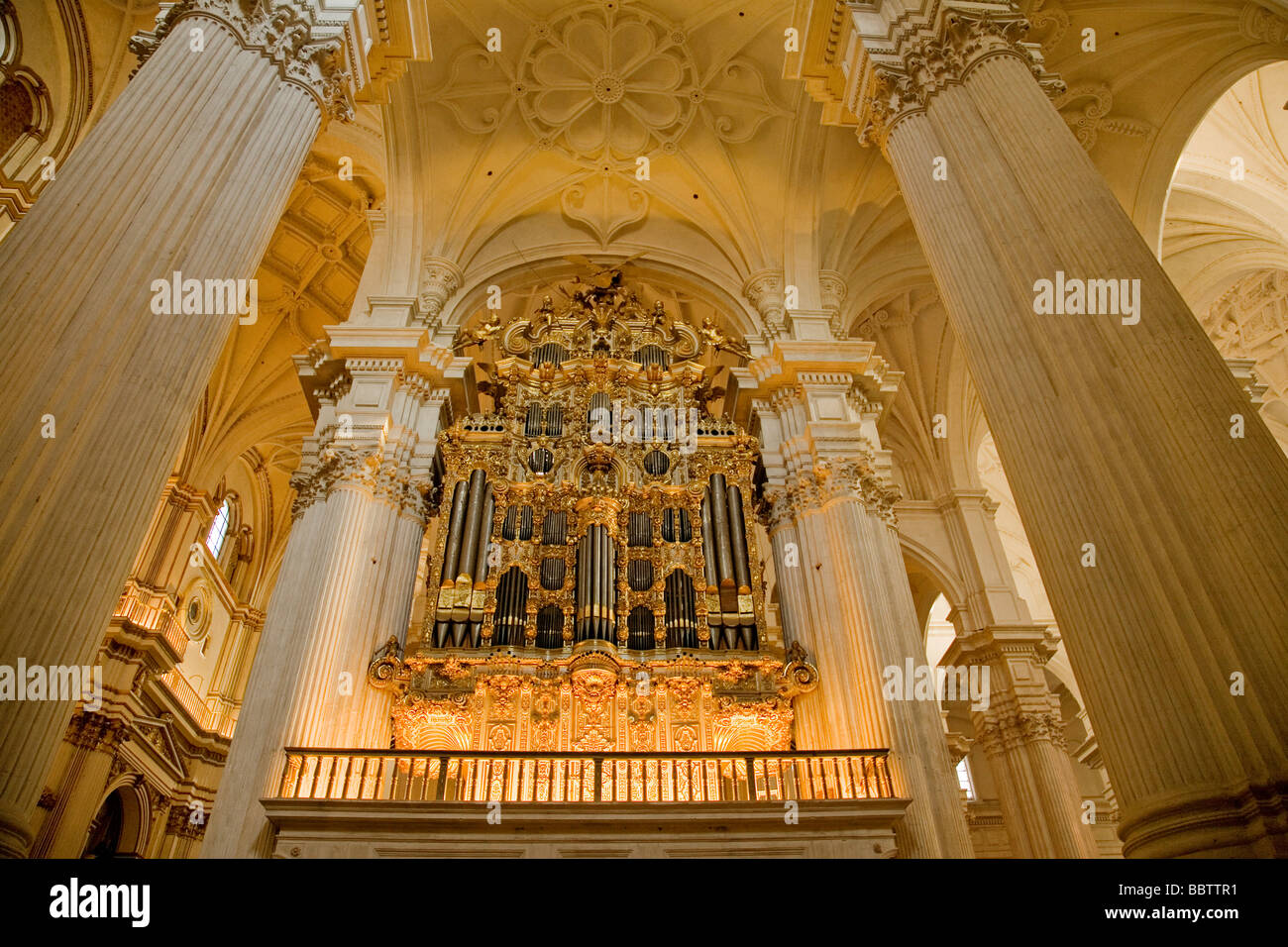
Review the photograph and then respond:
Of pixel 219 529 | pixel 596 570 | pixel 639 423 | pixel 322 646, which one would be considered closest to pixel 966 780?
pixel 639 423

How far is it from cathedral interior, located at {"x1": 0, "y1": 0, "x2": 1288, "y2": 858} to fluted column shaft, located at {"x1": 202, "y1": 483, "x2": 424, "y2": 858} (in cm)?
5

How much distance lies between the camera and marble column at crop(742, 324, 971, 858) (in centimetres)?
859

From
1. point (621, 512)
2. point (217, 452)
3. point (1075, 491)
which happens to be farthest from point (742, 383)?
point (217, 452)

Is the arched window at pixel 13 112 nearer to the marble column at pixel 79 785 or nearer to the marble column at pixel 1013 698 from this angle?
the marble column at pixel 79 785

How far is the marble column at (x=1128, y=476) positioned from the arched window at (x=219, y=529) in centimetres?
1897

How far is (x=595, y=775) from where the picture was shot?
8422 millimetres

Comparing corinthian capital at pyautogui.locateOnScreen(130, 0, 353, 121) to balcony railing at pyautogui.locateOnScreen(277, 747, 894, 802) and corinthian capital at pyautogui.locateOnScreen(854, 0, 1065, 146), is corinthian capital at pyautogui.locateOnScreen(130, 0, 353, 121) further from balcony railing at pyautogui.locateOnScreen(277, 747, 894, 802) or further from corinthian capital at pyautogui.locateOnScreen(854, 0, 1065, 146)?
balcony railing at pyautogui.locateOnScreen(277, 747, 894, 802)

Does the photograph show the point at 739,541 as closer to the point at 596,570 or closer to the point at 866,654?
the point at 596,570

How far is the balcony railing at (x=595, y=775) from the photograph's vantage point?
802 centimetres

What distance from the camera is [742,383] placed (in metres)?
12.6

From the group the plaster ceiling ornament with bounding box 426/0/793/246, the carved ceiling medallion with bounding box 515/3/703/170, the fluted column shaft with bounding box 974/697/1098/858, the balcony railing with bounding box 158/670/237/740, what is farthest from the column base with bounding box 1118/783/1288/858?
the balcony railing with bounding box 158/670/237/740

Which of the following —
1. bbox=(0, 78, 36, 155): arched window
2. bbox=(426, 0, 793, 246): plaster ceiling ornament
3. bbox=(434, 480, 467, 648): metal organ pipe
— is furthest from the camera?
bbox=(426, 0, 793, 246): plaster ceiling ornament
